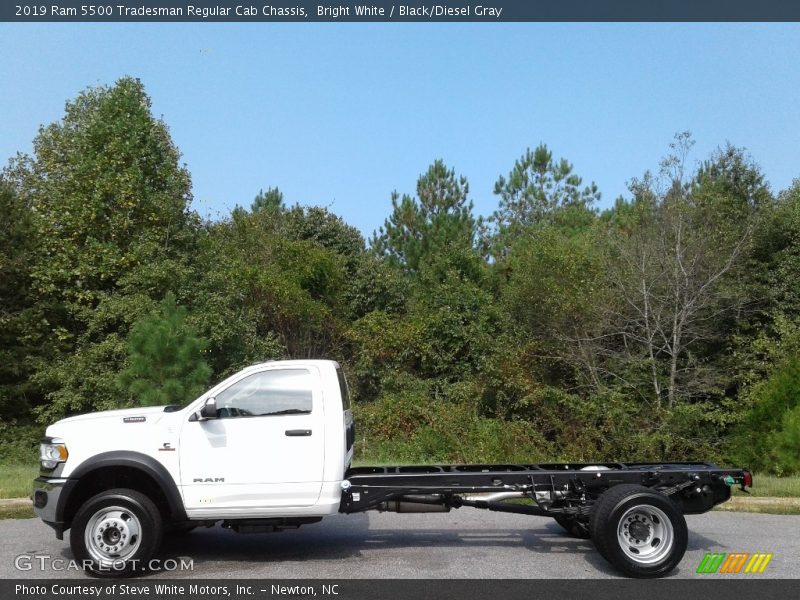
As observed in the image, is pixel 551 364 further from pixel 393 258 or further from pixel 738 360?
pixel 393 258

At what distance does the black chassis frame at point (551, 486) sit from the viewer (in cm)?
796

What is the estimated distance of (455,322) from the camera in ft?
84.2

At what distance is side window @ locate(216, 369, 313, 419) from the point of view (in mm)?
7766

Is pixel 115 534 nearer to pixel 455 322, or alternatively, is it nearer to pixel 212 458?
pixel 212 458

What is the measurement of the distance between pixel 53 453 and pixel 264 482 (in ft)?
6.82

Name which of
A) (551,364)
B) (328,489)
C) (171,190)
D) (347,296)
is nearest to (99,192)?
(171,190)

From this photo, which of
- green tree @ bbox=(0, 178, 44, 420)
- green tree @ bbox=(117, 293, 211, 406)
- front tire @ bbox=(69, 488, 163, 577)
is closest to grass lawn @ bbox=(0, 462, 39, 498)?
green tree @ bbox=(117, 293, 211, 406)

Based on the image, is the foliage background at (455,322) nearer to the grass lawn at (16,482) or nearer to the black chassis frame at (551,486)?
the grass lawn at (16,482)

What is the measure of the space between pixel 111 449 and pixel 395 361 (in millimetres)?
19165

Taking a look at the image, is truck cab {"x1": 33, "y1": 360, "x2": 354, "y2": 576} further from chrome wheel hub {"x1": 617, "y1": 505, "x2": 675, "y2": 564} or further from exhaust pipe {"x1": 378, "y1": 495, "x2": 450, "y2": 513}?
chrome wheel hub {"x1": 617, "y1": 505, "x2": 675, "y2": 564}

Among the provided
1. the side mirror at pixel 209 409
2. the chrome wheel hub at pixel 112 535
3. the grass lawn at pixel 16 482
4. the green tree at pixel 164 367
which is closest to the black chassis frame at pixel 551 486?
the side mirror at pixel 209 409

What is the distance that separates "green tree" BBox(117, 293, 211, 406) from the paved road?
5.92m

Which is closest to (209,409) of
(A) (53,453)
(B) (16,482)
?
(A) (53,453)

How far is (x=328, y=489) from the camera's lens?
25.1ft
